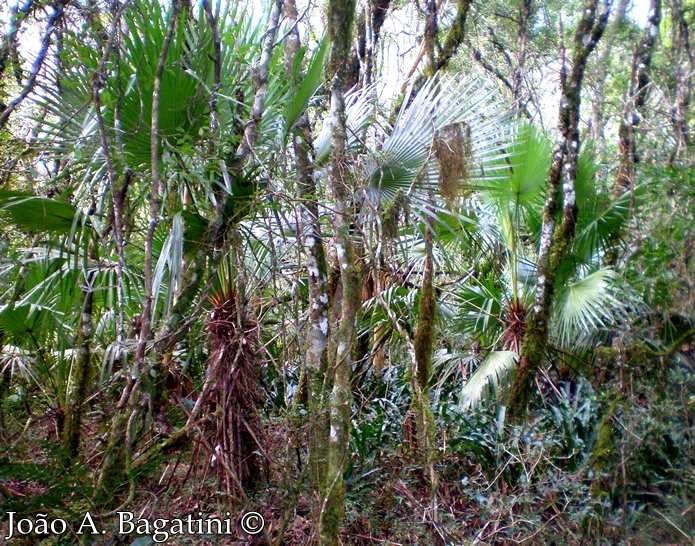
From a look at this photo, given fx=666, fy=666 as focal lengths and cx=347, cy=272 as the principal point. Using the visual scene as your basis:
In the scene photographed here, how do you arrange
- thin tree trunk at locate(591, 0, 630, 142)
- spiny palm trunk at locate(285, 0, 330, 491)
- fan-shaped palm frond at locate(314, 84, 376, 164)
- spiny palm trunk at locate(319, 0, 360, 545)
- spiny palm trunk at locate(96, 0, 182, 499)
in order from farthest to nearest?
1. thin tree trunk at locate(591, 0, 630, 142)
2. fan-shaped palm frond at locate(314, 84, 376, 164)
3. spiny palm trunk at locate(285, 0, 330, 491)
4. spiny palm trunk at locate(319, 0, 360, 545)
5. spiny palm trunk at locate(96, 0, 182, 499)

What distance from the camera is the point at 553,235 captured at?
17.1ft

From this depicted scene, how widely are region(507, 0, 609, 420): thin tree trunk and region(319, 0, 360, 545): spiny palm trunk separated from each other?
1734 millimetres

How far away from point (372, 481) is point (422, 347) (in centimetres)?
121

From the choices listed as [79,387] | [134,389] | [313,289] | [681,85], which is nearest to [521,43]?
[681,85]

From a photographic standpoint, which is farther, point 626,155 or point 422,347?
point 626,155

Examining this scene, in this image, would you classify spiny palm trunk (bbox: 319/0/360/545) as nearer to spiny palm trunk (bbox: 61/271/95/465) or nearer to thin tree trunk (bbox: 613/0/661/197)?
spiny palm trunk (bbox: 61/271/95/465)

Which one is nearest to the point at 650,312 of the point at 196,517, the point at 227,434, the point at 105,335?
the point at 227,434

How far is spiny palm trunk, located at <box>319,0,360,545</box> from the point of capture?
12.0 feet

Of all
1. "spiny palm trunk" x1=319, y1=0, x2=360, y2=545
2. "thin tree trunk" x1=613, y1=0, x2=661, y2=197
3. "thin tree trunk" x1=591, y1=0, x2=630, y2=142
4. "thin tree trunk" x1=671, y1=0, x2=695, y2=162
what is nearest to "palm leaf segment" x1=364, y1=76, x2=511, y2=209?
"spiny palm trunk" x1=319, y1=0, x2=360, y2=545

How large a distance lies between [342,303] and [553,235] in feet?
6.69

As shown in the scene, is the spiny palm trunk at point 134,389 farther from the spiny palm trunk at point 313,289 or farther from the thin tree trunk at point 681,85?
the thin tree trunk at point 681,85

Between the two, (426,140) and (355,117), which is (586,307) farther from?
(355,117)

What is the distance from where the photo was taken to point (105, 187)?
3906 millimetres

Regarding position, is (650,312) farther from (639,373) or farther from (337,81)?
(337,81)
